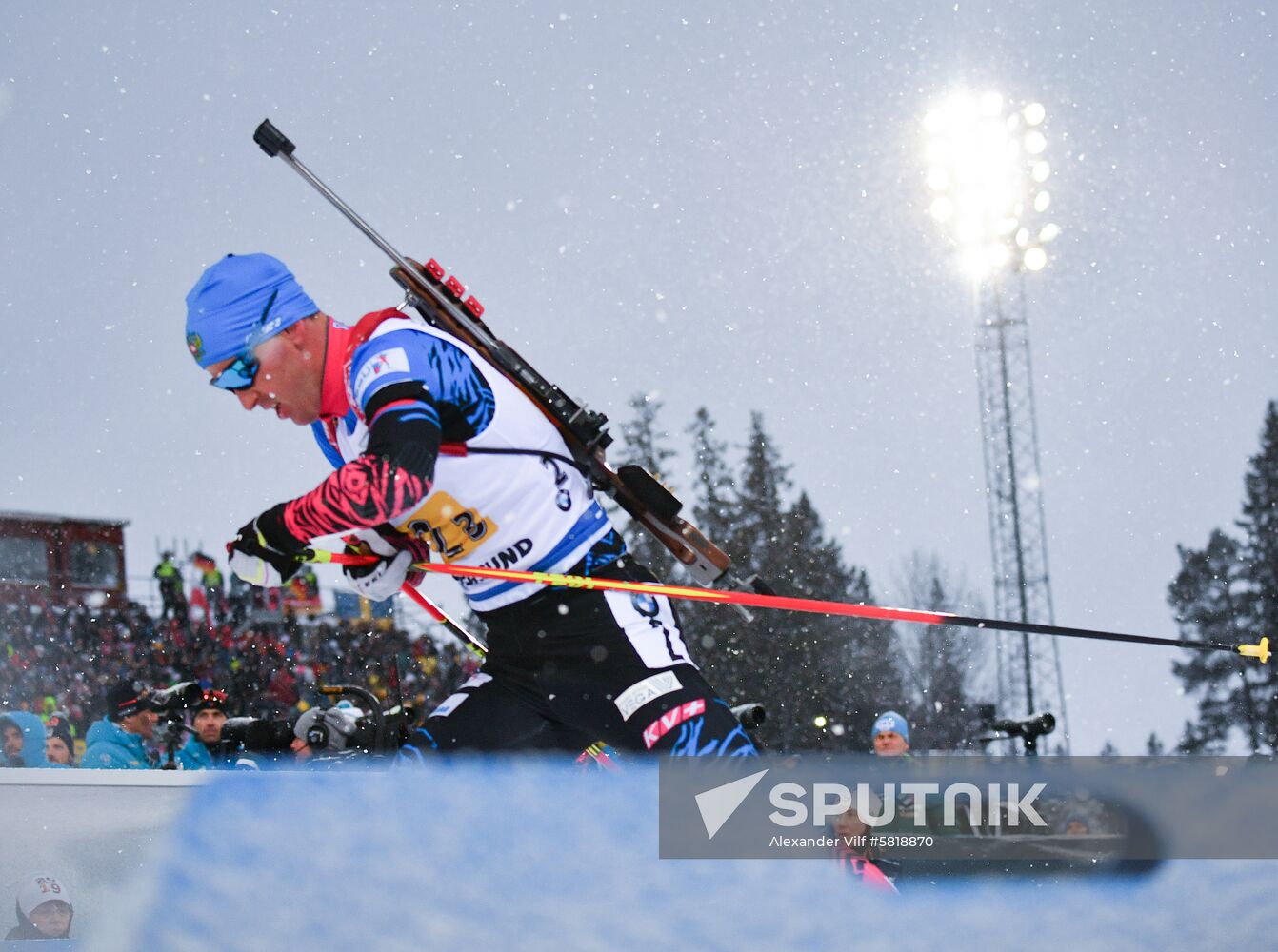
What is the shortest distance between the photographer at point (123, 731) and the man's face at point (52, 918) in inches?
135

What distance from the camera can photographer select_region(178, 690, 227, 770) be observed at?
5.62 metres

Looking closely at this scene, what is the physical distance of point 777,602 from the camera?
9.24 feet

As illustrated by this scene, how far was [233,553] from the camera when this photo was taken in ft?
8.31

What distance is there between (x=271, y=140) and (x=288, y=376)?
882 millimetres

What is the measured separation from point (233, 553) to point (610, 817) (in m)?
0.95

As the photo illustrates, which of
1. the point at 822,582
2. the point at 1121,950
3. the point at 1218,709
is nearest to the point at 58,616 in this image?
the point at 822,582

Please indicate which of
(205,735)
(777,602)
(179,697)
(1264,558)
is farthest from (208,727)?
(1264,558)

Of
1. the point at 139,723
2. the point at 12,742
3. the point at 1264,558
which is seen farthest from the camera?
the point at 1264,558

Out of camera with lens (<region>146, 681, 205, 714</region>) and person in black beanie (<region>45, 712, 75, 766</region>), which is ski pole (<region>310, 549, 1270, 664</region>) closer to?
camera with lens (<region>146, 681, 205, 714</region>)

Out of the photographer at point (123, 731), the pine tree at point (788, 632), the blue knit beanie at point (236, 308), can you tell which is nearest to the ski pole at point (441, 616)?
the blue knit beanie at point (236, 308)

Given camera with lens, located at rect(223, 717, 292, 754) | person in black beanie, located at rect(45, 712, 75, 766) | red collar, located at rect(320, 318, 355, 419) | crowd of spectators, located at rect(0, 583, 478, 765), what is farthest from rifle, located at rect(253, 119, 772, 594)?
crowd of spectators, located at rect(0, 583, 478, 765)

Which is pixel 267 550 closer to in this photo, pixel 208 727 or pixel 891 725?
pixel 208 727

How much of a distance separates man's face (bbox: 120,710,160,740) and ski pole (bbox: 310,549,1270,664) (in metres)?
3.60

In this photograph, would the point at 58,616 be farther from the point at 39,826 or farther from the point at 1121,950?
the point at 1121,950
